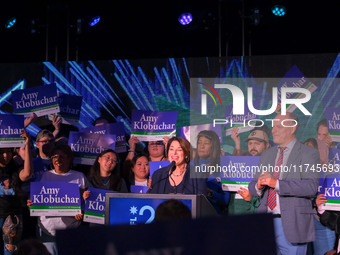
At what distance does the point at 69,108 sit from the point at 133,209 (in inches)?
136

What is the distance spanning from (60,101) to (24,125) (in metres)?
0.46

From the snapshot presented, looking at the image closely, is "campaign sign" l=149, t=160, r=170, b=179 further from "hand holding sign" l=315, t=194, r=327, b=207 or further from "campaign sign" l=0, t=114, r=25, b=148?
"hand holding sign" l=315, t=194, r=327, b=207

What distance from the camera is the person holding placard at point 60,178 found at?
5.94 metres

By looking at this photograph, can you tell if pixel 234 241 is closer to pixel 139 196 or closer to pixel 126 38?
pixel 139 196

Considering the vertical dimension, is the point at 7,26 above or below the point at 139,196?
above

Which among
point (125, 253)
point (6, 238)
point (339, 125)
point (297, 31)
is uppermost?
point (297, 31)

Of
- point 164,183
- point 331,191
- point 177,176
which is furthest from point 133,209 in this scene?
point 331,191

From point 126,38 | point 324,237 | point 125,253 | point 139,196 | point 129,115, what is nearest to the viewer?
point 125,253

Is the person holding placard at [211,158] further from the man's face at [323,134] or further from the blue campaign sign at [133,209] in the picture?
the blue campaign sign at [133,209]

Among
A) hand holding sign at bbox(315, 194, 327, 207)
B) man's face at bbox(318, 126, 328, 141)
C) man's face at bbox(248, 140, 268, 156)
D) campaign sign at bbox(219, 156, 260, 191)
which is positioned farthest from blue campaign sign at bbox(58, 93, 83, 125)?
hand holding sign at bbox(315, 194, 327, 207)

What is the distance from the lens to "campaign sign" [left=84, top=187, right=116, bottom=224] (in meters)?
5.91

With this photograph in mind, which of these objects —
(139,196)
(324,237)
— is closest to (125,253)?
(139,196)

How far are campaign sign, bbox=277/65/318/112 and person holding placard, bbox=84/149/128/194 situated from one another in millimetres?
1817

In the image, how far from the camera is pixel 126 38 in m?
6.77
